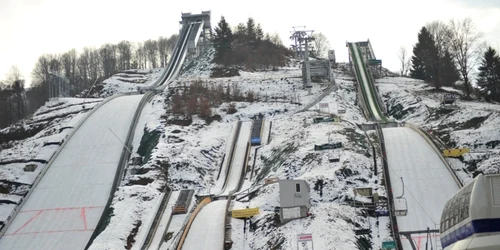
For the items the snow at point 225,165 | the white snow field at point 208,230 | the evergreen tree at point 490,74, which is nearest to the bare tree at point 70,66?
the snow at point 225,165

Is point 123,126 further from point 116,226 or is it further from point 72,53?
point 72,53

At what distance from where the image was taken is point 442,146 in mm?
46844

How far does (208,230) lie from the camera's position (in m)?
37.7

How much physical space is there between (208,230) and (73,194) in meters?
14.4

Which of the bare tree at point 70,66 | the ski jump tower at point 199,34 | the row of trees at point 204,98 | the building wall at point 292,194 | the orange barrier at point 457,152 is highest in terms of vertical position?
the ski jump tower at point 199,34

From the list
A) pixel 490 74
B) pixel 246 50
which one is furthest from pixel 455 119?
pixel 246 50

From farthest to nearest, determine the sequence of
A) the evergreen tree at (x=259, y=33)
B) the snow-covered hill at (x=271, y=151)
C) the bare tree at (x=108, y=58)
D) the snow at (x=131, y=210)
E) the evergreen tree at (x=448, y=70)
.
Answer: the bare tree at (x=108, y=58) < the evergreen tree at (x=259, y=33) < the evergreen tree at (x=448, y=70) < the snow at (x=131, y=210) < the snow-covered hill at (x=271, y=151)

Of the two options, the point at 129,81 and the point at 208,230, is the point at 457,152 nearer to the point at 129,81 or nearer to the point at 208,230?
the point at 208,230

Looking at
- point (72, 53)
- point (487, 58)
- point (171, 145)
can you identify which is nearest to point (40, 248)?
point (171, 145)

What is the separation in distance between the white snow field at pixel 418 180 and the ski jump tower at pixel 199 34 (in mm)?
55079

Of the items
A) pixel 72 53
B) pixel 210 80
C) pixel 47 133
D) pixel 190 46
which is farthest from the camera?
pixel 72 53

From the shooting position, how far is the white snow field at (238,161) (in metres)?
48.0

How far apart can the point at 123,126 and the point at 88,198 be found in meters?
15.6

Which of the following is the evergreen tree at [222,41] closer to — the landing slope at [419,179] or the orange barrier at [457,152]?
the landing slope at [419,179]
